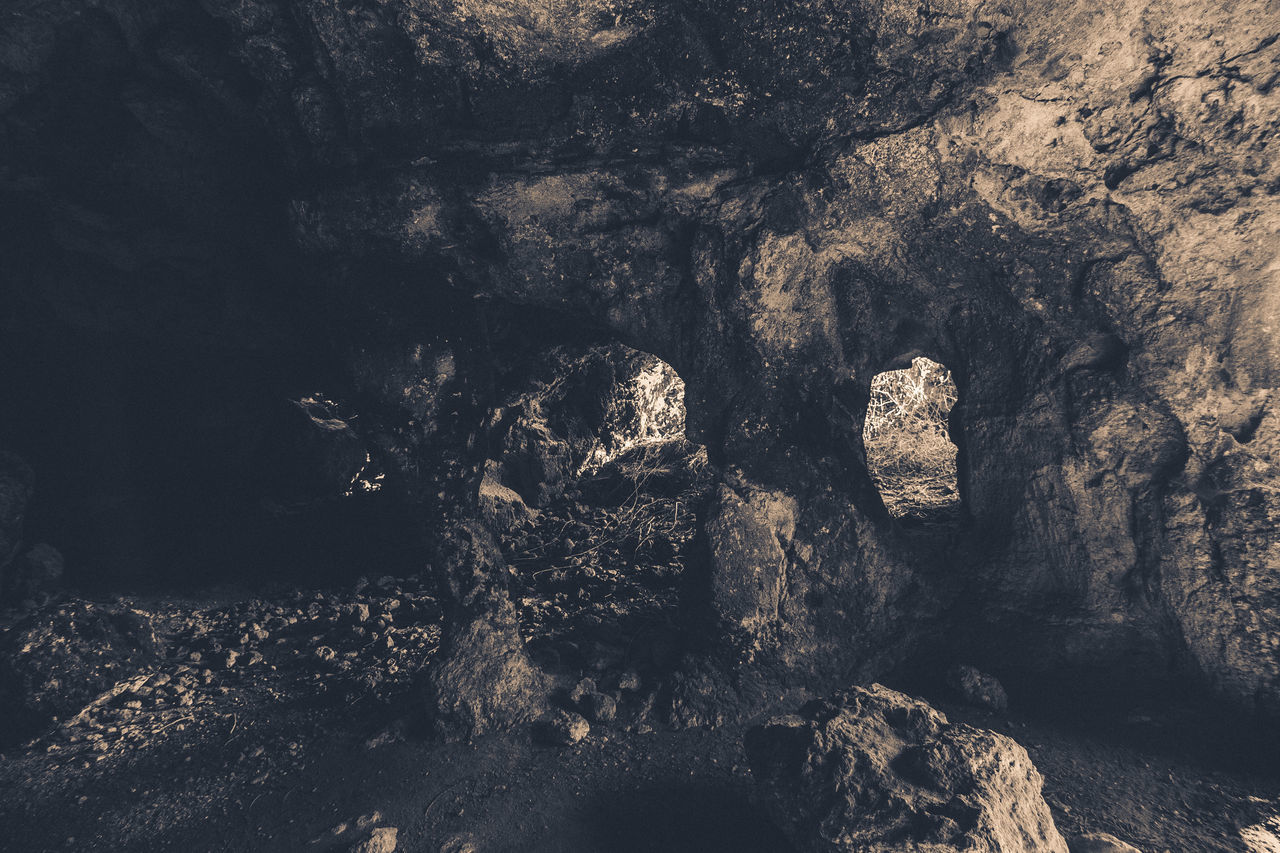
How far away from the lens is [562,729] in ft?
9.14

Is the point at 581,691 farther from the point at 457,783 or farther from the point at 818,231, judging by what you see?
the point at 818,231

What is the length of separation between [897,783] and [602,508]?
3.40 metres

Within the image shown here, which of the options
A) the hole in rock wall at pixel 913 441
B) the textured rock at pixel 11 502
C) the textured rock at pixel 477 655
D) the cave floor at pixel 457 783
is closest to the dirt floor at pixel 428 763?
the cave floor at pixel 457 783

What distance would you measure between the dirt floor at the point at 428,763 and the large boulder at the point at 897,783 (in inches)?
13.9

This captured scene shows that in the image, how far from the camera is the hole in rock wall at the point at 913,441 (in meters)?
4.96

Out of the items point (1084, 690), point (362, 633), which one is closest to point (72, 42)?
point (362, 633)

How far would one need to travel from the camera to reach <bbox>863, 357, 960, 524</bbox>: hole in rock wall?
4.96 metres

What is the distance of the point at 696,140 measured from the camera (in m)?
2.61

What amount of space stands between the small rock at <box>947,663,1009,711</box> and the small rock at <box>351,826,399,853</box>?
242 centimetres

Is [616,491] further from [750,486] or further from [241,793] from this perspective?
[241,793]

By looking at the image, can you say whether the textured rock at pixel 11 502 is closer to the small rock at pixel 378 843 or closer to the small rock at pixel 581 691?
the small rock at pixel 378 843

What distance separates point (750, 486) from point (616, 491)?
2.56m

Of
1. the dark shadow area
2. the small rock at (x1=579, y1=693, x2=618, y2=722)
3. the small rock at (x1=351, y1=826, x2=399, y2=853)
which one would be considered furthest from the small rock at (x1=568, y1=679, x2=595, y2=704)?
the small rock at (x1=351, y1=826, x2=399, y2=853)

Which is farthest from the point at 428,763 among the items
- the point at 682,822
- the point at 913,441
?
the point at 913,441
